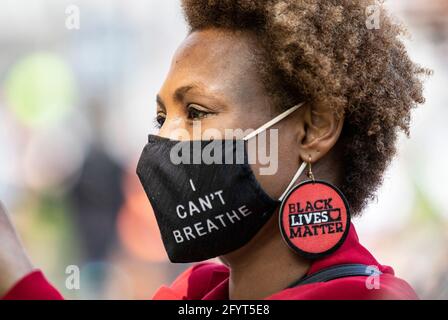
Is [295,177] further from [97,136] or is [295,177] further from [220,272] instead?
[97,136]

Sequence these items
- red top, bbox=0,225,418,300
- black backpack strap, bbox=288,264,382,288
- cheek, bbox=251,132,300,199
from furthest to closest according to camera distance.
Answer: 1. cheek, bbox=251,132,300,199
2. black backpack strap, bbox=288,264,382,288
3. red top, bbox=0,225,418,300

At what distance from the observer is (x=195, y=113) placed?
2266 millimetres

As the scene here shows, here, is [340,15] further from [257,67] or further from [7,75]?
[7,75]

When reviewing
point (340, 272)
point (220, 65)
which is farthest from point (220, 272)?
point (220, 65)

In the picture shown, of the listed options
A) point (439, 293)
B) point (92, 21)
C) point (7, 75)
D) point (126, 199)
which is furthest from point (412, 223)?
point (7, 75)

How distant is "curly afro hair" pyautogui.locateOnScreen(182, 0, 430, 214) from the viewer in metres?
2.24

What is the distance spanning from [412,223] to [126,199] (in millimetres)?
2368

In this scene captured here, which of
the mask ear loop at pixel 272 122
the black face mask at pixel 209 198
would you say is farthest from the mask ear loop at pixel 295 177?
the mask ear loop at pixel 272 122

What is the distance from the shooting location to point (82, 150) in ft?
20.9

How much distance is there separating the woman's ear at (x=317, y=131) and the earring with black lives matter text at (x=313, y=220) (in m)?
0.13

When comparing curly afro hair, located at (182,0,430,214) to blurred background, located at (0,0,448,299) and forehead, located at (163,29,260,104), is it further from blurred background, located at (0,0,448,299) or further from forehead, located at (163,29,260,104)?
blurred background, located at (0,0,448,299)

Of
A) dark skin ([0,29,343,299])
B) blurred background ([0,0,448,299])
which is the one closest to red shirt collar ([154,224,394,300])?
dark skin ([0,29,343,299])

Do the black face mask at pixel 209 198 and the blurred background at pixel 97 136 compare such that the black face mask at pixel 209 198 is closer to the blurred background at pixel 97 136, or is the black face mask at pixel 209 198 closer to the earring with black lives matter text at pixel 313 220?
the earring with black lives matter text at pixel 313 220

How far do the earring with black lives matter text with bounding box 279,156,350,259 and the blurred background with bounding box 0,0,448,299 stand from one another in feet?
10.6
